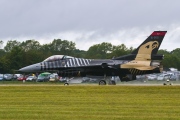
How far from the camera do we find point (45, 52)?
387 feet

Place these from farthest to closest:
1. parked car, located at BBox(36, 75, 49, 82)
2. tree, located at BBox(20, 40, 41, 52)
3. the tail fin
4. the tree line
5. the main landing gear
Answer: tree, located at BBox(20, 40, 41, 52), the tree line, parked car, located at BBox(36, 75, 49, 82), the tail fin, the main landing gear

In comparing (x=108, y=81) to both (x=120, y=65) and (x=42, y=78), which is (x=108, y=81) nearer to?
(x=120, y=65)

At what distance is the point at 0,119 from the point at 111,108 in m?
5.49

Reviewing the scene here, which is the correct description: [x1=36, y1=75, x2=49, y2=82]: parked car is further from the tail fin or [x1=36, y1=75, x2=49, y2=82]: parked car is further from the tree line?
the tail fin

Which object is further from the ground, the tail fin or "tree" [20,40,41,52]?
"tree" [20,40,41,52]

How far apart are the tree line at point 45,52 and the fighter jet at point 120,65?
2288cm

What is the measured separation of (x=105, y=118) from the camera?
59.8ft

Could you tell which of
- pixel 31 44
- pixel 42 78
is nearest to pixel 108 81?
pixel 42 78

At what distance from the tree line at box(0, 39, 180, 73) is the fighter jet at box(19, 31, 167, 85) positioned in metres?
22.9

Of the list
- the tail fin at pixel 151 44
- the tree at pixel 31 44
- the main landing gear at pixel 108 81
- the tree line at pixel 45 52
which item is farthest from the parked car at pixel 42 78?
the tree at pixel 31 44

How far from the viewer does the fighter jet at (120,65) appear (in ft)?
163

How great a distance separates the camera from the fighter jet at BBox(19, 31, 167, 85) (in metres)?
49.6

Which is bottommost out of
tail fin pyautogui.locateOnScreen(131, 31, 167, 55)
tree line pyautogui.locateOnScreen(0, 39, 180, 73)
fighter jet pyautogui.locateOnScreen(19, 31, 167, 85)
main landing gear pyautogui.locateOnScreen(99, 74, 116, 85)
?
main landing gear pyautogui.locateOnScreen(99, 74, 116, 85)

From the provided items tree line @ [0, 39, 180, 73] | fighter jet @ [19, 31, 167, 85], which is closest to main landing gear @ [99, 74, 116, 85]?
fighter jet @ [19, 31, 167, 85]
